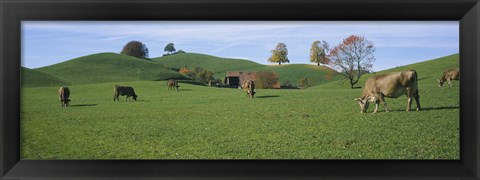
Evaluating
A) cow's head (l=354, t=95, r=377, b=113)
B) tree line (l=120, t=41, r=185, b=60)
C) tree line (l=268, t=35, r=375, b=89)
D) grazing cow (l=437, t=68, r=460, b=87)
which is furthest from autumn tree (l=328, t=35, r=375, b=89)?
tree line (l=120, t=41, r=185, b=60)

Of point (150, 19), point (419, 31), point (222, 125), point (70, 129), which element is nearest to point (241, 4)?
point (150, 19)

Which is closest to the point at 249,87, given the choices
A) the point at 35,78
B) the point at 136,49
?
the point at 136,49

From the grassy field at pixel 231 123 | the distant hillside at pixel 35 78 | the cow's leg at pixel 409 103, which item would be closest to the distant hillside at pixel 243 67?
the grassy field at pixel 231 123

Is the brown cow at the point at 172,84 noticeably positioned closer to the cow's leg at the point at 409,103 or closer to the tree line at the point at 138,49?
the tree line at the point at 138,49

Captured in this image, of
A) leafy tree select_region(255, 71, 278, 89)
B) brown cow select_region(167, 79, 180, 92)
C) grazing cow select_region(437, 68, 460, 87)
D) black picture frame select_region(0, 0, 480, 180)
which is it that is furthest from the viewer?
brown cow select_region(167, 79, 180, 92)

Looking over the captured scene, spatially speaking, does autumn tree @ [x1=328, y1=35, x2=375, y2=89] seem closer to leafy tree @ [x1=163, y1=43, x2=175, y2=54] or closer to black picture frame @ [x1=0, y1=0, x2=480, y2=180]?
black picture frame @ [x1=0, y1=0, x2=480, y2=180]

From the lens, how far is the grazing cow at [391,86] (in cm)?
687

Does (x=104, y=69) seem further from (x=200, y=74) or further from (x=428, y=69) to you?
(x=428, y=69)

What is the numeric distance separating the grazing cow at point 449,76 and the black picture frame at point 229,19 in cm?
15

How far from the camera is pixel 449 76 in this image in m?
6.58

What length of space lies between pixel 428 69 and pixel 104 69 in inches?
171

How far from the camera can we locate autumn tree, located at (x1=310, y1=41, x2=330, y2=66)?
6707 millimetres

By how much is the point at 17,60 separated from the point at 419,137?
5223mm

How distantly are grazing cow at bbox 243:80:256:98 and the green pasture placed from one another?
0.09 m
